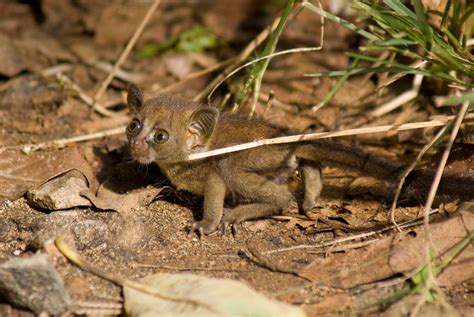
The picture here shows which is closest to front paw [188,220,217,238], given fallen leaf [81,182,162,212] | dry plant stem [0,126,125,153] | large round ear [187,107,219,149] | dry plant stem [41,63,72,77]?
fallen leaf [81,182,162,212]

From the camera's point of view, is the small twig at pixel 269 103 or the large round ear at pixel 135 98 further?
the small twig at pixel 269 103

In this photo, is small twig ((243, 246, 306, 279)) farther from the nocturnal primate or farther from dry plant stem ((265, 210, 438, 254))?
the nocturnal primate

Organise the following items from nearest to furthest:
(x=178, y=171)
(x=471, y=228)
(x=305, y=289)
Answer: (x=305, y=289), (x=471, y=228), (x=178, y=171)

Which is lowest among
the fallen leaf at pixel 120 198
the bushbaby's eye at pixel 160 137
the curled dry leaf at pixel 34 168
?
the curled dry leaf at pixel 34 168

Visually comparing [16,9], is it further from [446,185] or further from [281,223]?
[446,185]

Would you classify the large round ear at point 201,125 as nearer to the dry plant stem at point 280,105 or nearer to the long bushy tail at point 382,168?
the long bushy tail at point 382,168

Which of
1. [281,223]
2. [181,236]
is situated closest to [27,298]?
[181,236]

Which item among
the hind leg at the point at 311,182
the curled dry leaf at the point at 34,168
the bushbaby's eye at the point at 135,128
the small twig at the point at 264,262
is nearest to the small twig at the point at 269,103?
the hind leg at the point at 311,182
